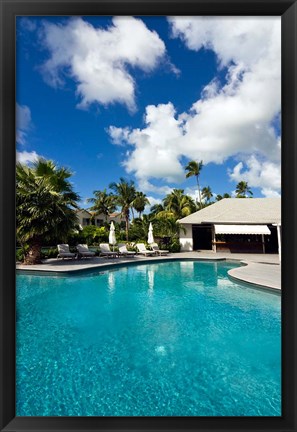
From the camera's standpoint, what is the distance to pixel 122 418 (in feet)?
5.86

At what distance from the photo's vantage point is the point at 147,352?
5258 millimetres

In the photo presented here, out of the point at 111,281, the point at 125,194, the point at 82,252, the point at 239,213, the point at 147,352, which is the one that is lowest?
the point at 111,281

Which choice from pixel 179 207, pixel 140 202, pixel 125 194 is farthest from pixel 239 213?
pixel 125 194

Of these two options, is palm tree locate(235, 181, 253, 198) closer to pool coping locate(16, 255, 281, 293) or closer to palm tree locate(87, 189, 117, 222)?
palm tree locate(87, 189, 117, 222)

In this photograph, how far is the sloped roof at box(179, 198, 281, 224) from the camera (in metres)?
23.5

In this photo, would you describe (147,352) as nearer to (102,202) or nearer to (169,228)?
(169,228)

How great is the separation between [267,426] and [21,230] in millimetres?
15260

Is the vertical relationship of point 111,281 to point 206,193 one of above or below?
below

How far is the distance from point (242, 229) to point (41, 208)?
1708cm

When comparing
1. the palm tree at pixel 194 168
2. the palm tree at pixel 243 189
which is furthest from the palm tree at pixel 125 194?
the palm tree at pixel 243 189

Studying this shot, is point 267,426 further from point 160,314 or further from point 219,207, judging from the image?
point 219,207

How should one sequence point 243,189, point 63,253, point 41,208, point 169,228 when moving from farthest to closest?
point 243,189, point 169,228, point 63,253, point 41,208

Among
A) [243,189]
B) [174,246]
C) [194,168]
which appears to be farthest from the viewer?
[243,189]
